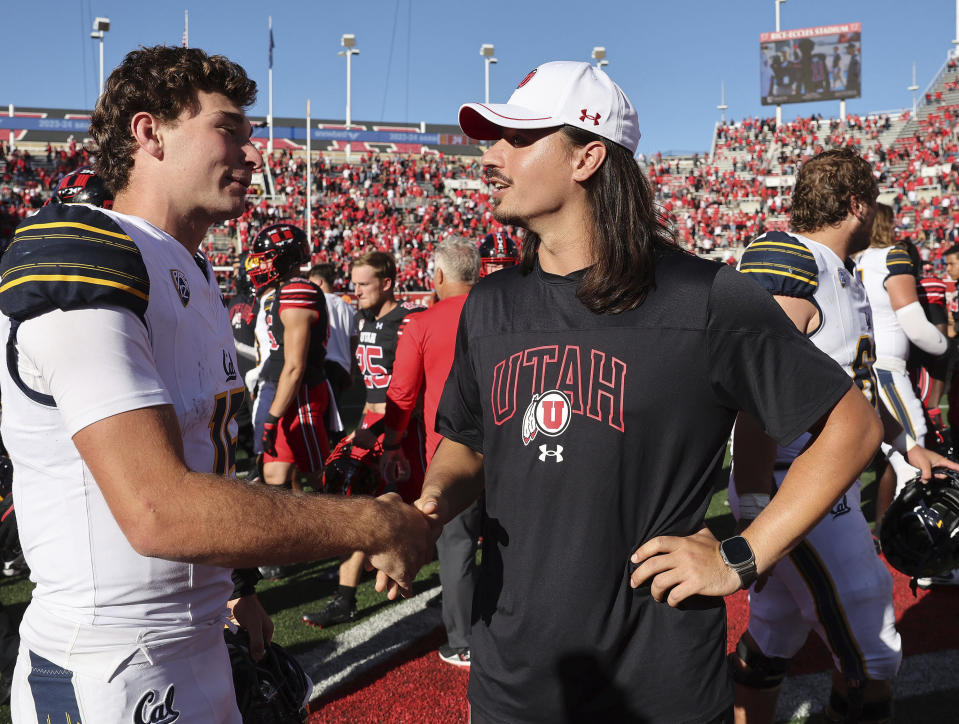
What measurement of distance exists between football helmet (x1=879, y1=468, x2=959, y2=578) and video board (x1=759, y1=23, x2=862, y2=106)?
52.4 metres

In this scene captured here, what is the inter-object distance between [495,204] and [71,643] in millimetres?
1460

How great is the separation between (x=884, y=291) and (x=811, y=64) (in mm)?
50800

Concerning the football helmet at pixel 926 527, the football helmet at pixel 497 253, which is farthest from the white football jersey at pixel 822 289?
the football helmet at pixel 497 253

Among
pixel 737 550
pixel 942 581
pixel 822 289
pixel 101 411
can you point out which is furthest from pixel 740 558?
pixel 942 581

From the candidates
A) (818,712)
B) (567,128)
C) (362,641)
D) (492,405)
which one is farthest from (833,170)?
(362,641)

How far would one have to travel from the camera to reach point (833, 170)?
3.37 metres

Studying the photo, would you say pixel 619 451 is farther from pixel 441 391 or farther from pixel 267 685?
pixel 441 391

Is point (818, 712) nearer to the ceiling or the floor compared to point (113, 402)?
nearer to the floor

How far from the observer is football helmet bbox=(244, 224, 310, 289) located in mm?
5766

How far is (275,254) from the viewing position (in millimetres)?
5742

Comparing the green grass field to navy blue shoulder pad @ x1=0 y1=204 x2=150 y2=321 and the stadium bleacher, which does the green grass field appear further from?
the stadium bleacher

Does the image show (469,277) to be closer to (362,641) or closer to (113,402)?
(362,641)

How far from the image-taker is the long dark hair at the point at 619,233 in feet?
6.38

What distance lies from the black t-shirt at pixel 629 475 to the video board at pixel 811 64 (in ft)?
178
